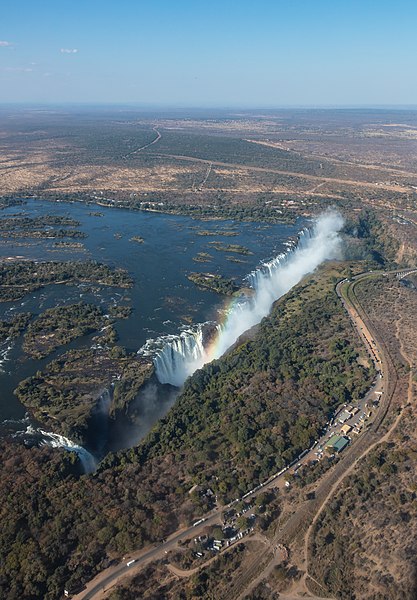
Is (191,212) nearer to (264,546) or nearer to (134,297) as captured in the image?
(134,297)

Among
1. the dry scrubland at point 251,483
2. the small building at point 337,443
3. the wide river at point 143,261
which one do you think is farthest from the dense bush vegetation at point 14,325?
the small building at point 337,443

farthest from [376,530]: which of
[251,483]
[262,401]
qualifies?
[262,401]

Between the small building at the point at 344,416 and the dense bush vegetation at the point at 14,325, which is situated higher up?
the dense bush vegetation at the point at 14,325

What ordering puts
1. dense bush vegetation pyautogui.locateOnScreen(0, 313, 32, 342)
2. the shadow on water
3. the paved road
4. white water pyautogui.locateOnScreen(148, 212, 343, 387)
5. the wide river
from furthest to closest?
the wide river → dense bush vegetation pyautogui.locateOnScreen(0, 313, 32, 342) → white water pyautogui.locateOnScreen(148, 212, 343, 387) → the shadow on water → the paved road

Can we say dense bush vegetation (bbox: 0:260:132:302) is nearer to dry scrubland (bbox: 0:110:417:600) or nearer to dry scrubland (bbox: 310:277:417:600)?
dry scrubland (bbox: 0:110:417:600)

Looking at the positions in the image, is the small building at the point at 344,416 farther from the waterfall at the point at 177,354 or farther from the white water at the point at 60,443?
the white water at the point at 60,443

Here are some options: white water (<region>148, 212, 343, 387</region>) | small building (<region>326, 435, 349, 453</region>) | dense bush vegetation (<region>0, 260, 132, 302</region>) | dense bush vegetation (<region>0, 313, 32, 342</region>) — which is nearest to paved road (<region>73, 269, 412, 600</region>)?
small building (<region>326, 435, 349, 453</region>)

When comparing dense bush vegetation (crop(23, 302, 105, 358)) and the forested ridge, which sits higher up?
dense bush vegetation (crop(23, 302, 105, 358))

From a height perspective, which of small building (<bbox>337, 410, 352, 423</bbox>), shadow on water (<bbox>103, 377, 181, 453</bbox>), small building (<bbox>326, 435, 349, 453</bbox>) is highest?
small building (<bbox>337, 410, 352, 423</bbox>)
